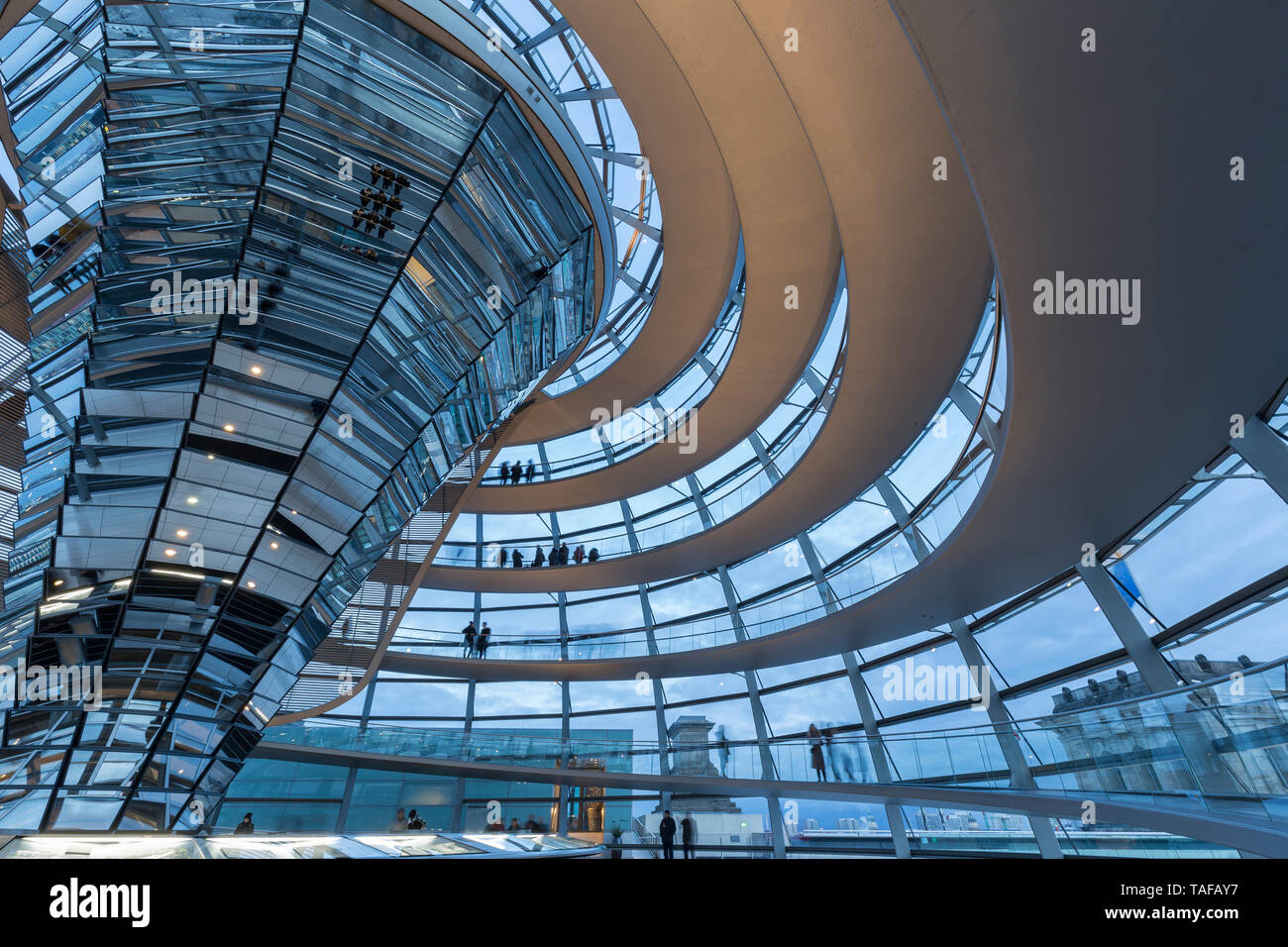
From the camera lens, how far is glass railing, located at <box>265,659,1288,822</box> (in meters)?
6.57

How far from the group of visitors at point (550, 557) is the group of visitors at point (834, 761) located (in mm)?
8307

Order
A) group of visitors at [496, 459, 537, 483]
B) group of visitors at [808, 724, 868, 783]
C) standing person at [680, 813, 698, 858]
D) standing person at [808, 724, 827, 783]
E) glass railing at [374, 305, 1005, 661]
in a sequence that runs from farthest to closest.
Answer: group of visitors at [496, 459, 537, 483] < standing person at [680, 813, 698, 858] < standing person at [808, 724, 827, 783] < group of visitors at [808, 724, 868, 783] < glass railing at [374, 305, 1005, 661]

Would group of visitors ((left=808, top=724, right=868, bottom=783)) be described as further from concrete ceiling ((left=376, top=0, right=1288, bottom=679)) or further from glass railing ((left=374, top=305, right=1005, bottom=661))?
concrete ceiling ((left=376, top=0, right=1288, bottom=679))

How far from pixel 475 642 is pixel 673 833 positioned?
9.32m

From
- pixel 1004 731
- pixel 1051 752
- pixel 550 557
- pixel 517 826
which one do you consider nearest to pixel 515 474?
pixel 550 557

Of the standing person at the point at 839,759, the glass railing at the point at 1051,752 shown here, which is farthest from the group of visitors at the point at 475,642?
the standing person at the point at 839,759

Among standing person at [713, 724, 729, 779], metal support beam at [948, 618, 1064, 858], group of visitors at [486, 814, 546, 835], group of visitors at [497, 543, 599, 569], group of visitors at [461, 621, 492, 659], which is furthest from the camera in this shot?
group of visitors at [461, 621, 492, 659]

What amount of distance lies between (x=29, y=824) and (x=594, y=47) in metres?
10.8

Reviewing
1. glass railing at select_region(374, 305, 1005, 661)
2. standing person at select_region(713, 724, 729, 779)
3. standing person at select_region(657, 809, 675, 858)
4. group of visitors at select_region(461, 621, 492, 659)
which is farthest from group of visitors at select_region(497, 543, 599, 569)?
standing person at select_region(657, 809, 675, 858)

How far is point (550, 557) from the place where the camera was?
22500 mm

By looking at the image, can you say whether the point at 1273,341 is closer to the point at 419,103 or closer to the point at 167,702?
the point at 419,103

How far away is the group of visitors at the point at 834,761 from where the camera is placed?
1524 centimetres

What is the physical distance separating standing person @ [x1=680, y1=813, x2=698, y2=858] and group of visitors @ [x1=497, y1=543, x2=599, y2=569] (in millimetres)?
7371

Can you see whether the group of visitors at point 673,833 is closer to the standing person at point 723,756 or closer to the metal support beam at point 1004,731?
the standing person at point 723,756
